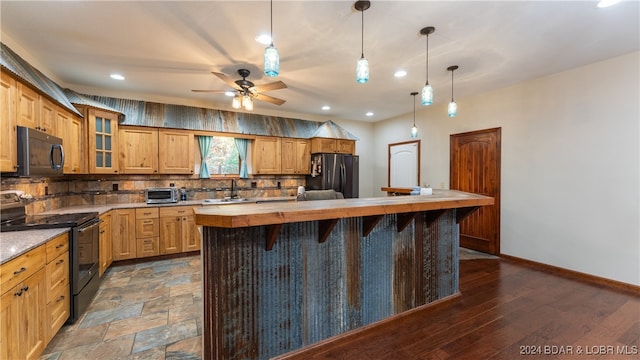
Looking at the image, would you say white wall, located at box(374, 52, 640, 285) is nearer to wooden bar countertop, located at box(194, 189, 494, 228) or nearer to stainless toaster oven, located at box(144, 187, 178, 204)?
wooden bar countertop, located at box(194, 189, 494, 228)

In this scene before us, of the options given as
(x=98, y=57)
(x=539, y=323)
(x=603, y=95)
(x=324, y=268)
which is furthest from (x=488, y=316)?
(x=98, y=57)

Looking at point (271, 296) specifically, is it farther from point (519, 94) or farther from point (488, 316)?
point (519, 94)

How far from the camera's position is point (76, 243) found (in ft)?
8.13

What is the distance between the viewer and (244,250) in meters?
1.80

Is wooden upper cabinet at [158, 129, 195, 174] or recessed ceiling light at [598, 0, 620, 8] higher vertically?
recessed ceiling light at [598, 0, 620, 8]

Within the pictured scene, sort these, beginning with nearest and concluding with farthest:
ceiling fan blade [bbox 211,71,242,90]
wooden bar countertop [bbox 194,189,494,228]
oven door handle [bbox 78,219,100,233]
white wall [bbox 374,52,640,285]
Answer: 1. wooden bar countertop [bbox 194,189,494,228]
2. oven door handle [bbox 78,219,100,233]
3. ceiling fan blade [bbox 211,71,242,90]
4. white wall [bbox 374,52,640,285]

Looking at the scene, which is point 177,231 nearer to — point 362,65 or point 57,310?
point 57,310

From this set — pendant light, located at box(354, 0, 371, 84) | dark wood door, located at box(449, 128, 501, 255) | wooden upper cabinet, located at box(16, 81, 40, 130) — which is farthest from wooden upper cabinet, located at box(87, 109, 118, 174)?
dark wood door, located at box(449, 128, 501, 255)

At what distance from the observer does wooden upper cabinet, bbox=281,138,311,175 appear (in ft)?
18.4

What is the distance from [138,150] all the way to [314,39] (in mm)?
3510

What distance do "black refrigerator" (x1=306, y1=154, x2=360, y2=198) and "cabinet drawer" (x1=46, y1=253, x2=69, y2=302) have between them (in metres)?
4.03

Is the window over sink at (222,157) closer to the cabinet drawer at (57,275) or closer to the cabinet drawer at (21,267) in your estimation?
the cabinet drawer at (57,275)

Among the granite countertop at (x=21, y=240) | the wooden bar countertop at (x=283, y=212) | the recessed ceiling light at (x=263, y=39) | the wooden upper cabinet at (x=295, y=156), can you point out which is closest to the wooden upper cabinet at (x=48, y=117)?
the granite countertop at (x=21, y=240)

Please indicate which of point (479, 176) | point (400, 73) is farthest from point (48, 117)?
point (479, 176)
